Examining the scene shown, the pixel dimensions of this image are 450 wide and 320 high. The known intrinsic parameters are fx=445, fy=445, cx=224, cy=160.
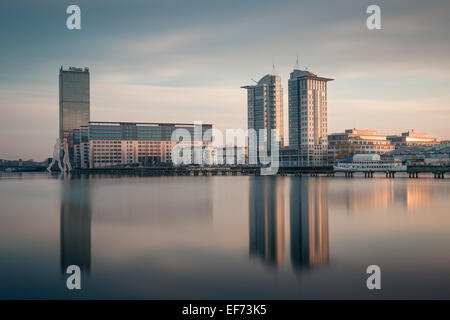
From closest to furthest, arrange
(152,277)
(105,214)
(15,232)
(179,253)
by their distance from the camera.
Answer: (152,277)
(179,253)
(15,232)
(105,214)

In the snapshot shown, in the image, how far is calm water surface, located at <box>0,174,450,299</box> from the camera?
1844cm

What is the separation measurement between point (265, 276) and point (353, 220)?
19.3 metres

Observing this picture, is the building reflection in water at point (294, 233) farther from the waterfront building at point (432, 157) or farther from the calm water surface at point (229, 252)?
the waterfront building at point (432, 157)

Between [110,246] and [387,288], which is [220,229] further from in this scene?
[387,288]

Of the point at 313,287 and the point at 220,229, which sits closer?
the point at 313,287

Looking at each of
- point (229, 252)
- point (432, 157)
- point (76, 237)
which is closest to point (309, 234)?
point (229, 252)

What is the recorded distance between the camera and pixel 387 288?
1823 centimetres

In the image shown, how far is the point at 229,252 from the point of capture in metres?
25.4

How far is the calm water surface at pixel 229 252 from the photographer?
60.5 ft

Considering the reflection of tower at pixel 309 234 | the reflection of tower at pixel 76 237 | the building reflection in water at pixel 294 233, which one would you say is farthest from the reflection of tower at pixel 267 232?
the reflection of tower at pixel 76 237

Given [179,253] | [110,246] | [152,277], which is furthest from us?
[110,246]

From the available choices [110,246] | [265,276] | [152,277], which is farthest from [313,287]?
[110,246]

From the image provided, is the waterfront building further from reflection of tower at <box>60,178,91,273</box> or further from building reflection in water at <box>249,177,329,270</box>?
reflection of tower at <box>60,178,91,273</box>

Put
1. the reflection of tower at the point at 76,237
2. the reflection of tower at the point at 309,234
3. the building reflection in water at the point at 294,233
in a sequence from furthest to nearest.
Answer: the building reflection in water at the point at 294,233 < the reflection of tower at the point at 76,237 < the reflection of tower at the point at 309,234
